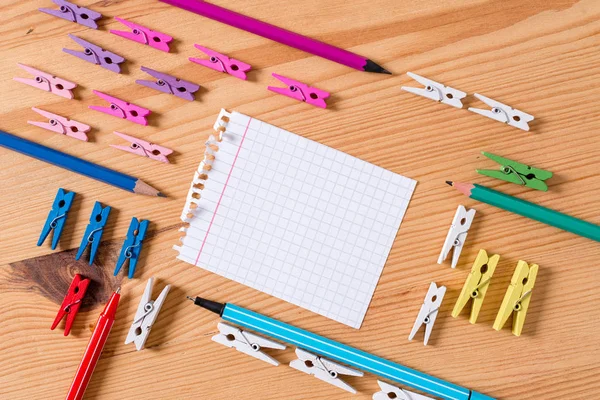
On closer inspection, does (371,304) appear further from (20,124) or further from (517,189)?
(20,124)

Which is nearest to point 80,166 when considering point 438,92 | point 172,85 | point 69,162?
point 69,162

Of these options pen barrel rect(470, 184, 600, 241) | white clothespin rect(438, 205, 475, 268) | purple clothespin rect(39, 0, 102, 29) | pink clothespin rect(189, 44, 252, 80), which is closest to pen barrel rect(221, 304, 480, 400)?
white clothespin rect(438, 205, 475, 268)

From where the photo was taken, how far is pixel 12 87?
3.61 feet

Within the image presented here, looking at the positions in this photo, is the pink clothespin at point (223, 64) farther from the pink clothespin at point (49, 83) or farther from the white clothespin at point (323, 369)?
the white clothespin at point (323, 369)

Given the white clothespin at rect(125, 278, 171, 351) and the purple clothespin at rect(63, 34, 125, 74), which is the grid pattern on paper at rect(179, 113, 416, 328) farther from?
the purple clothespin at rect(63, 34, 125, 74)

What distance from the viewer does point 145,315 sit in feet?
3.54

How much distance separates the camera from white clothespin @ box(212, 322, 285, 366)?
1.08 m

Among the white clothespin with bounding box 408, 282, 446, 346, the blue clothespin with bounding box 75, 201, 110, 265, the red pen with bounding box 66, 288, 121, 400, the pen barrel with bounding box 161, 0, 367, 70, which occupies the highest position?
the pen barrel with bounding box 161, 0, 367, 70

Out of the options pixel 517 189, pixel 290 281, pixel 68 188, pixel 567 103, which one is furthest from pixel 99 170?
pixel 567 103

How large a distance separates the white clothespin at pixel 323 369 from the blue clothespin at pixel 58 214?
544mm

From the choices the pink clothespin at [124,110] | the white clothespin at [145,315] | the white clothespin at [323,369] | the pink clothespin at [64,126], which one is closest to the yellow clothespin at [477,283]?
the white clothespin at [323,369]

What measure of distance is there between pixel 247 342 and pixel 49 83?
2.16 feet

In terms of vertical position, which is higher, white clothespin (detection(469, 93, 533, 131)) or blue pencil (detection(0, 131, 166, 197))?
white clothespin (detection(469, 93, 533, 131))

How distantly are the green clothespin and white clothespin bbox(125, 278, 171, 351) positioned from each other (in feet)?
2.28
